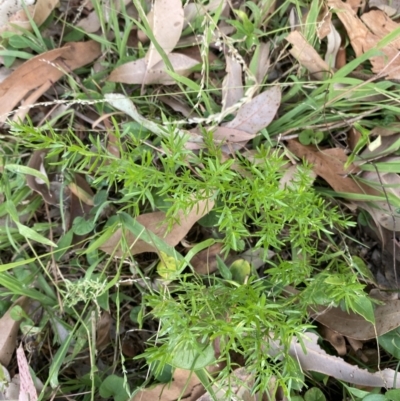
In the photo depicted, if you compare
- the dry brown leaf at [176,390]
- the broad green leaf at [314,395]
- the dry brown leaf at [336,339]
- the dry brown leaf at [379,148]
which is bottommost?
the broad green leaf at [314,395]

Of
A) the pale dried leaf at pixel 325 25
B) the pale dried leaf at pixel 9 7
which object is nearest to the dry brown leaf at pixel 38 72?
the pale dried leaf at pixel 9 7

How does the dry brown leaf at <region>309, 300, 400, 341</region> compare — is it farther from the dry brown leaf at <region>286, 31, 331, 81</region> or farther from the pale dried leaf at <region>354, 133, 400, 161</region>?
the dry brown leaf at <region>286, 31, 331, 81</region>

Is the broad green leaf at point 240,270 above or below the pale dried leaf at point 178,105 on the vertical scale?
below

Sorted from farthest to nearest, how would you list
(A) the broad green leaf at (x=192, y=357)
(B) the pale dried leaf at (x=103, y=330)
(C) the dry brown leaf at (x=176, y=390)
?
1. (B) the pale dried leaf at (x=103, y=330)
2. (C) the dry brown leaf at (x=176, y=390)
3. (A) the broad green leaf at (x=192, y=357)

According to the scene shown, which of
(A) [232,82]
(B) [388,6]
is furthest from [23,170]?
(B) [388,6]

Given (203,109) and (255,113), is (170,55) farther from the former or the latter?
(255,113)

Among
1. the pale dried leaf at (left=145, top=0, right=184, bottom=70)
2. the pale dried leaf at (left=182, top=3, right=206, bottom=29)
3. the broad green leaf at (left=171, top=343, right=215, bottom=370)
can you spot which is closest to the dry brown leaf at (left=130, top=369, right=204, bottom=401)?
the broad green leaf at (left=171, top=343, right=215, bottom=370)

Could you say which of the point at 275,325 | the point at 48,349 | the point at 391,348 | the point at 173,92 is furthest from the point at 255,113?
the point at 48,349

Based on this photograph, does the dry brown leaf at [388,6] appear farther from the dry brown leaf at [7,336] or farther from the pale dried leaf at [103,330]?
the dry brown leaf at [7,336]
